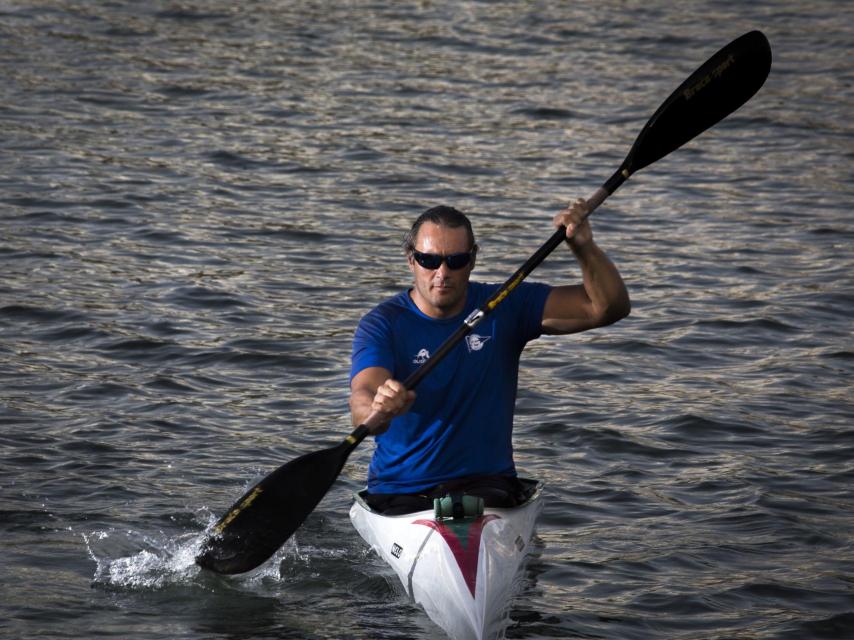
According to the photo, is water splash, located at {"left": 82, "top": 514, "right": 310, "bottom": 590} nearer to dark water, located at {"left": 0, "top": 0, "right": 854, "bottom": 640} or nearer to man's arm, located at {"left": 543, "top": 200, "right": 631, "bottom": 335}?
dark water, located at {"left": 0, "top": 0, "right": 854, "bottom": 640}

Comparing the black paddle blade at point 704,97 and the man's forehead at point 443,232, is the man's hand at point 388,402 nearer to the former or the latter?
the man's forehead at point 443,232

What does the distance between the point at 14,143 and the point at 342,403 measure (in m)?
7.16

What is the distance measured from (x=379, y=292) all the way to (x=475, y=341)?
5300 millimetres

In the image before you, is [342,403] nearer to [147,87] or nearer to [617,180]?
[617,180]

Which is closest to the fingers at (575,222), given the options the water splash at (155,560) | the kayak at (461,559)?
the kayak at (461,559)

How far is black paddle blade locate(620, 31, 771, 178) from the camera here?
757 cm

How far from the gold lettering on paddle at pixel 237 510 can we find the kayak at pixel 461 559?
0.60 meters

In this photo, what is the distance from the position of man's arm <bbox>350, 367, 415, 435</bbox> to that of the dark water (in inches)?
40.7

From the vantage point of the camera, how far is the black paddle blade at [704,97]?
24.8 ft

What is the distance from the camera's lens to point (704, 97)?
7.66 metres

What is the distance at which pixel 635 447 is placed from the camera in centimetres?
933

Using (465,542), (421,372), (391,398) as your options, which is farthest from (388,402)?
(465,542)

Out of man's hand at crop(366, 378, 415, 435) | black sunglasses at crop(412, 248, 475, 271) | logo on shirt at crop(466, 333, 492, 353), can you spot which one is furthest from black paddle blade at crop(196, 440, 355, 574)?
black sunglasses at crop(412, 248, 475, 271)

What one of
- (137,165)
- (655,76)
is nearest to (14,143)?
(137,165)
